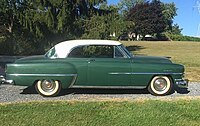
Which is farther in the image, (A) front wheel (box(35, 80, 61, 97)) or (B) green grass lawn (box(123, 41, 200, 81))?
(B) green grass lawn (box(123, 41, 200, 81))

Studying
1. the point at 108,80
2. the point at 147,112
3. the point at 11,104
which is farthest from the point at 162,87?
the point at 11,104

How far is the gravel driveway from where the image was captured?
7430 mm

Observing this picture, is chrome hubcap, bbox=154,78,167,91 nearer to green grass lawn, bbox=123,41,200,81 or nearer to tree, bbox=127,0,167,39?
green grass lawn, bbox=123,41,200,81

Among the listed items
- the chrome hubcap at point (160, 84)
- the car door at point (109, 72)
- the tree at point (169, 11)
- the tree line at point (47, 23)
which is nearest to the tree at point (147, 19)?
the tree at point (169, 11)

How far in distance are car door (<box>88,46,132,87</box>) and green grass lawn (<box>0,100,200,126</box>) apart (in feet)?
2.85

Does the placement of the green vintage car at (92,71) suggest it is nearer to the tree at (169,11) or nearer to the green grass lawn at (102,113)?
the green grass lawn at (102,113)

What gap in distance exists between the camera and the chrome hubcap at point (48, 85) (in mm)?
7637

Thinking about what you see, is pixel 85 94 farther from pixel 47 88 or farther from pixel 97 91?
pixel 47 88

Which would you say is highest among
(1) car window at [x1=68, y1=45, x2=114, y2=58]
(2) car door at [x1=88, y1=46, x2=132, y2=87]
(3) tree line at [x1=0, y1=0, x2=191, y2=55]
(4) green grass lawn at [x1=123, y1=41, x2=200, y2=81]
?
(3) tree line at [x1=0, y1=0, x2=191, y2=55]

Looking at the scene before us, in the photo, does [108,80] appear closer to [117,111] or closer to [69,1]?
[117,111]

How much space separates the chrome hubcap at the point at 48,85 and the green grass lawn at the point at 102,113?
37.2 inches

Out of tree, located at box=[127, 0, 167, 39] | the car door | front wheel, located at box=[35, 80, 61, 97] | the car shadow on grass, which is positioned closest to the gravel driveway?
the car shadow on grass

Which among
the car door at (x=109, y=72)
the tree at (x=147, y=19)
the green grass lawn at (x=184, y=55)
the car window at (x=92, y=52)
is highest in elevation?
the tree at (x=147, y=19)

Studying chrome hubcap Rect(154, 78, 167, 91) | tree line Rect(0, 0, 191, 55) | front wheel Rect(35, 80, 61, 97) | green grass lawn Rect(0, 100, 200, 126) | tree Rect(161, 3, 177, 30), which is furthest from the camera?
tree Rect(161, 3, 177, 30)
